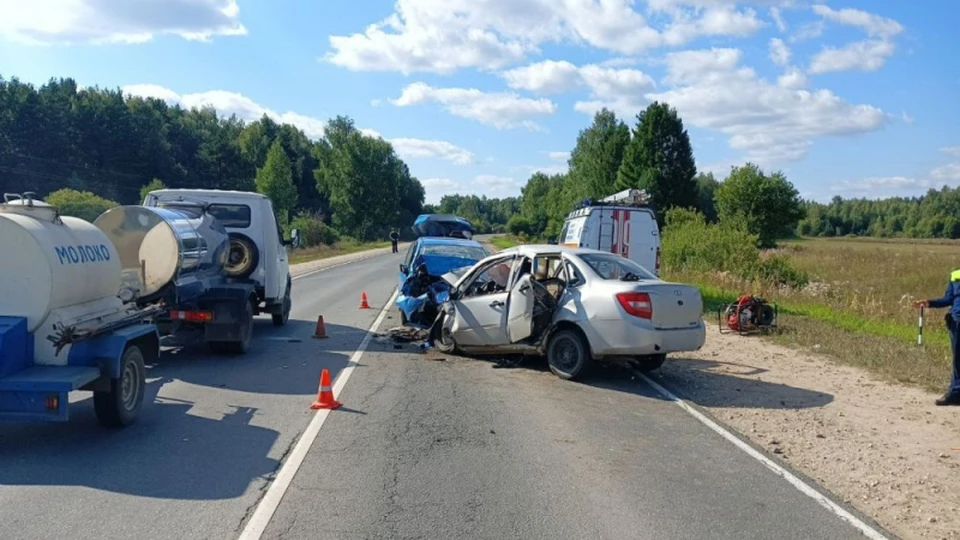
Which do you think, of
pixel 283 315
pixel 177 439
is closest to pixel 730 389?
pixel 177 439

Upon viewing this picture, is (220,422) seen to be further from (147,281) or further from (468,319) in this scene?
(468,319)

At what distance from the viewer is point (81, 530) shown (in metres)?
4.70

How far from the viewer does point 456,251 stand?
16.0 m

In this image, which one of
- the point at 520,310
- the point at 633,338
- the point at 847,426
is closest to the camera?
the point at 847,426

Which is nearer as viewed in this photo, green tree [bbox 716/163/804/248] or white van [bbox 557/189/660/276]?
white van [bbox 557/189/660/276]

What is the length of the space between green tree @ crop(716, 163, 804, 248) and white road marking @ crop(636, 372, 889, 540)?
48.1 metres

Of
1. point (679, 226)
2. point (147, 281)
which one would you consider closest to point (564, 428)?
point (147, 281)

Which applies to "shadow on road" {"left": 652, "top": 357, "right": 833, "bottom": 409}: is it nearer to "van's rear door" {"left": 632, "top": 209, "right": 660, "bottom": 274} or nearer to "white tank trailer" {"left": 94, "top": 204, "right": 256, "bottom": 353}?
"white tank trailer" {"left": 94, "top": 204, "right": 256, "bottom": 353}

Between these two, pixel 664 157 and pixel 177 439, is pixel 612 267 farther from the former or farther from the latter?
pixel 664 157

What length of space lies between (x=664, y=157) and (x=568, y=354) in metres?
50.6

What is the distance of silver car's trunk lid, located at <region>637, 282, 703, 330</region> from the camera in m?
9.56

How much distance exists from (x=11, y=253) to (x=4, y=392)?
130 cm

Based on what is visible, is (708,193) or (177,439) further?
(708,193)

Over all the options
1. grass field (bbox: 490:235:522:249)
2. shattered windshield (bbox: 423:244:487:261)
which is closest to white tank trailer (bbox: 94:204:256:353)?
shattered windshield (bbox: 423:244:487:261)
